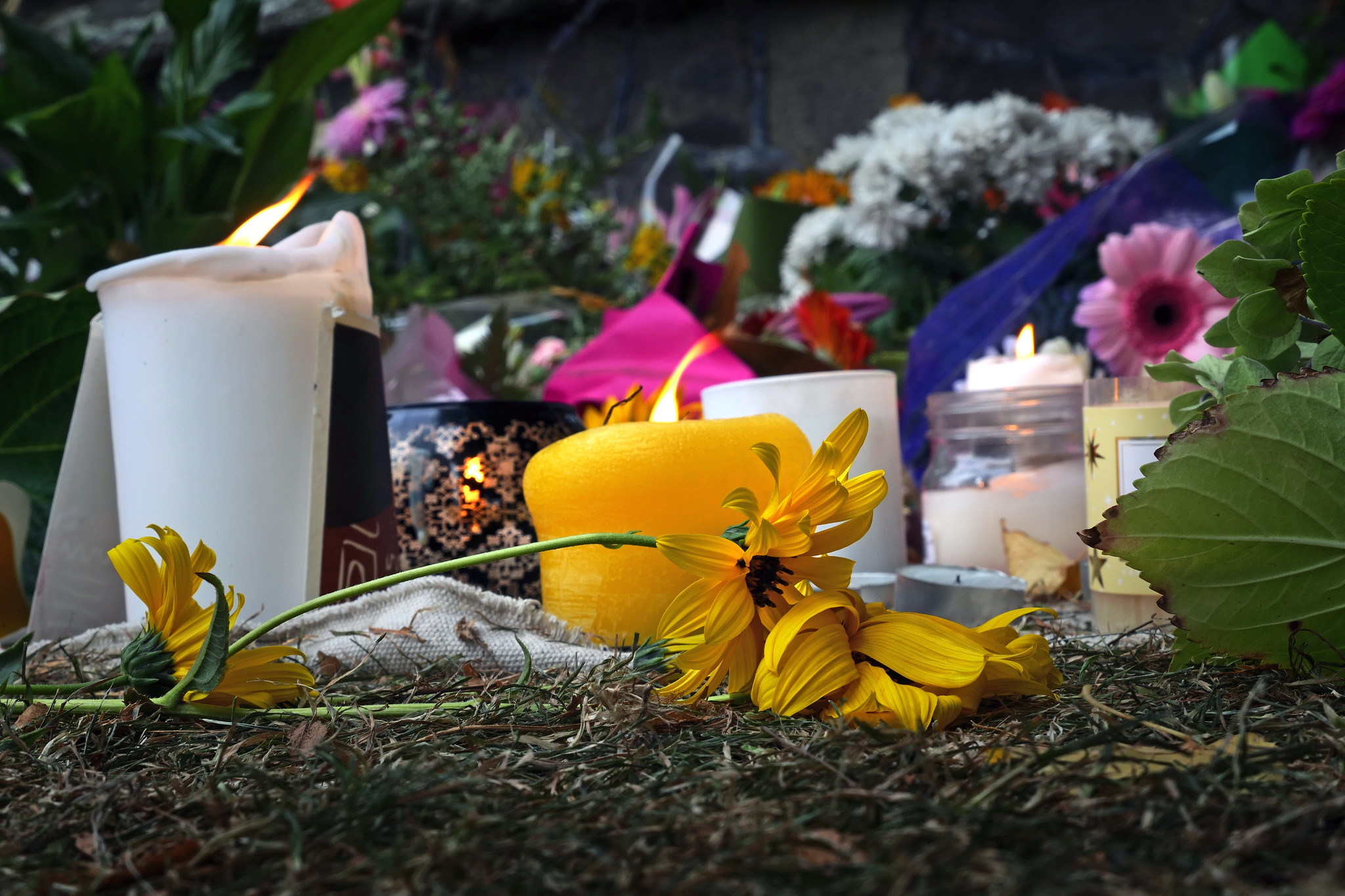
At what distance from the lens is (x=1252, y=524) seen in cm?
39

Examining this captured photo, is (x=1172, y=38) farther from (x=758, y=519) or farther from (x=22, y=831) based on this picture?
(x=22, y=831)

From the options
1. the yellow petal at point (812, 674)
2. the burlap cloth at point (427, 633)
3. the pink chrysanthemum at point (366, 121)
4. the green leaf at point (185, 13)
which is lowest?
the burlap cloth at point (427, 633)

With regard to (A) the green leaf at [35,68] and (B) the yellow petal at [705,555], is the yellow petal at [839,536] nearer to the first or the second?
(B) the yellow petal at [705,555]

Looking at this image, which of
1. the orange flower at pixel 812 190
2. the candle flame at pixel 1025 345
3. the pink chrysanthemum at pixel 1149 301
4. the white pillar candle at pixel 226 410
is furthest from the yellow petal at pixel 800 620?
the orange flower at pixel 812 190

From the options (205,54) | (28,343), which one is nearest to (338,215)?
(28,343)

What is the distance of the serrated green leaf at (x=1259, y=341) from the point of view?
419 millimetres

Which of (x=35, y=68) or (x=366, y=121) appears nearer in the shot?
(x=35, y=68)

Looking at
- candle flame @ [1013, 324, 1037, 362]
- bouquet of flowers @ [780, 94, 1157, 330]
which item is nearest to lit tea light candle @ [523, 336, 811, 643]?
candle flame @ [1013, 324, 1037, 362]

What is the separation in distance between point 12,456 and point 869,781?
66cm

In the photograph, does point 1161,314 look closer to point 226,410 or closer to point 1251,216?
point 1251,216

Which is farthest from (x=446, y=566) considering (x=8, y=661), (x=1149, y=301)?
(x=1149, y=301)

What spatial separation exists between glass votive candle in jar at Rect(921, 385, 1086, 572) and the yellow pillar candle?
0.76ft

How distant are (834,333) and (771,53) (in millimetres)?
2153

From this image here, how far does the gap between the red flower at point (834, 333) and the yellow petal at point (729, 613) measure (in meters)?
0.60
